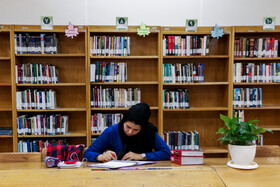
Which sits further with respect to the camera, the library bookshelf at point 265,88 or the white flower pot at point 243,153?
the library bookshelf at point 265,88

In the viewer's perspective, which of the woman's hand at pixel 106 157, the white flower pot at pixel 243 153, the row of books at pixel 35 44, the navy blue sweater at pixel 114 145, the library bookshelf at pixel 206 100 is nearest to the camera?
the white flower pot at pixel 243 153

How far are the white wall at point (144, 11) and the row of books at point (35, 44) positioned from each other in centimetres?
35

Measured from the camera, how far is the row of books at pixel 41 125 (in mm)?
3443

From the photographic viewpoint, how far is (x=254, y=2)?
3.81 m

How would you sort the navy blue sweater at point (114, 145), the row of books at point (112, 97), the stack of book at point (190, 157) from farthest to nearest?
1. the row of books at point (112, 97)
2. the navy blue sweater at point (114, 145)
3. the stack of book at point (190, 157)

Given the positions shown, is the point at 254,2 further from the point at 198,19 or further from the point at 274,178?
the point at 274,178

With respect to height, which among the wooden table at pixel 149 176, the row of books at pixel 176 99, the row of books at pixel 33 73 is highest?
the row of books at pixel 33 73

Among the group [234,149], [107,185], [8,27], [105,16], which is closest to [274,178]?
[234,149]

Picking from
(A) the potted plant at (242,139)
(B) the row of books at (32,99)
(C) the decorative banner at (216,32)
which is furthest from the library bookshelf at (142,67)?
(A) the potted plant at (242,139)

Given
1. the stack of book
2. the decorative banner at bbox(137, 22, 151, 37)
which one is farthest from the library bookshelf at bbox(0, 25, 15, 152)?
the stack of book

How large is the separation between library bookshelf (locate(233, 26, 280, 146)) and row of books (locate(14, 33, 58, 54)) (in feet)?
8.41

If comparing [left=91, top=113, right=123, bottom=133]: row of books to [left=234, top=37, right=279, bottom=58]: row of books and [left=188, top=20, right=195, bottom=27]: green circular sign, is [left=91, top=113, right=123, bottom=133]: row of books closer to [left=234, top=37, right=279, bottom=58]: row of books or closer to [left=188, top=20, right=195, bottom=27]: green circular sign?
[left=188, top=20, right=195, bottom=27]: green circular sign

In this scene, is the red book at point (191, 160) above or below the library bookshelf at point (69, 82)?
below

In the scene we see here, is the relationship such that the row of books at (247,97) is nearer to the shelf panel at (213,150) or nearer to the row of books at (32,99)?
the shelf panel at (213,150)
